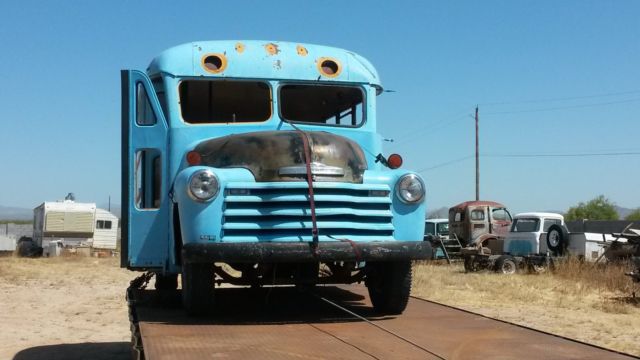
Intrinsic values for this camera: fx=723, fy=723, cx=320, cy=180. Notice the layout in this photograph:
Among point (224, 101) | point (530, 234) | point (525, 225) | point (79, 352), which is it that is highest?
point (224, 101)

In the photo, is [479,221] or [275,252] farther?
[479,221]

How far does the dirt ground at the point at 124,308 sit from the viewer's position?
34.4 ft

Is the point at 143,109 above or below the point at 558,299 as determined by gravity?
above

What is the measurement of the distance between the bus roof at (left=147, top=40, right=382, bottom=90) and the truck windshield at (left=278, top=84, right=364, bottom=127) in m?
0.12

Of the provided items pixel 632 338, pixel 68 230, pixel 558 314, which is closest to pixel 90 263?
pixel 68 230

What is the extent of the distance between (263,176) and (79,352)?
6140 millimetres

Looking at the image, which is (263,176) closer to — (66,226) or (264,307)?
(264,307)

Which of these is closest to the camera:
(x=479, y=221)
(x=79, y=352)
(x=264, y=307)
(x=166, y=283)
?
(x=264, y=307)

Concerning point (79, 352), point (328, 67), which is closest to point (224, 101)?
point (328, 67)

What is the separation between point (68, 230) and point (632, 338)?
2847 cm

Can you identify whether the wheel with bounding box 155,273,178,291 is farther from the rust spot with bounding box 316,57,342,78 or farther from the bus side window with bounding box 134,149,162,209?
the rust spot with bounding box 316,57,342,78

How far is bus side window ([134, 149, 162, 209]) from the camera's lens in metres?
6.41

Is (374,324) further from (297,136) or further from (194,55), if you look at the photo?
(194,55)

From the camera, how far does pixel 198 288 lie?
17.3 feet
